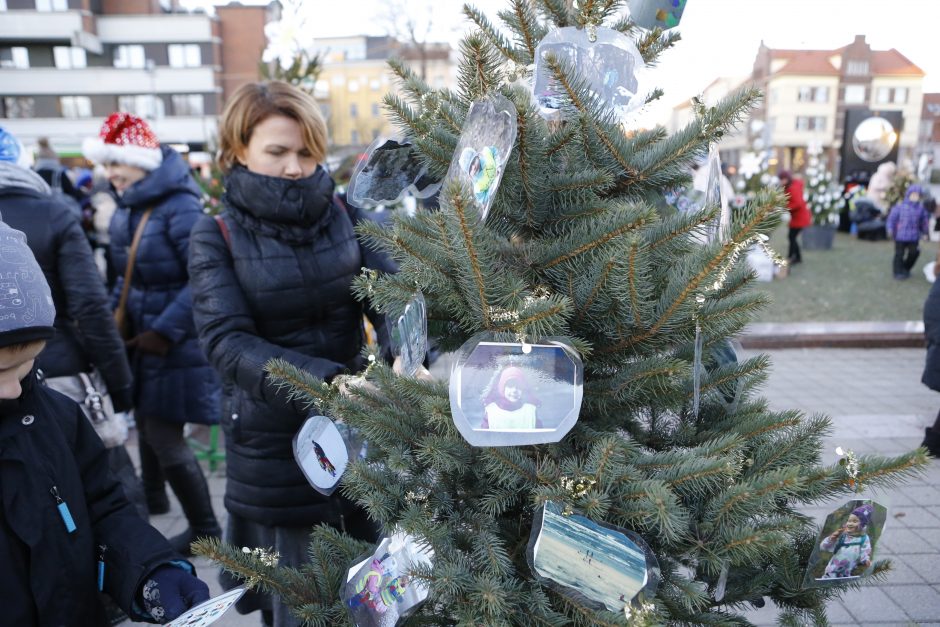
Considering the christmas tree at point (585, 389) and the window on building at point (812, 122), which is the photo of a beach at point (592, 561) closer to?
the christmas tree at point (585, 389)

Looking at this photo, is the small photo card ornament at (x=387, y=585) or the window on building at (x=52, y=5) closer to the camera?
the small photo card ornament at (x=387, y=585)

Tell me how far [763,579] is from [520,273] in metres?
0.78

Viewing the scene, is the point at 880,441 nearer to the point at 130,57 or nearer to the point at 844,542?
the point at 844,542

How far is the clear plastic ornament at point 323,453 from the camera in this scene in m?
1.49

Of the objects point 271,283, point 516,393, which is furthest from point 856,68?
point 516,393

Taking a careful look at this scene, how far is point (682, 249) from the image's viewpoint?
4.01 feet

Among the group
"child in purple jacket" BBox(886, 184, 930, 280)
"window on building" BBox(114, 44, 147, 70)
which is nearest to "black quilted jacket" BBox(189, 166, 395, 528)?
"child in purple jacket" BBox(886, 184, 930, 280)

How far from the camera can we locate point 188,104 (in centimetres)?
3756

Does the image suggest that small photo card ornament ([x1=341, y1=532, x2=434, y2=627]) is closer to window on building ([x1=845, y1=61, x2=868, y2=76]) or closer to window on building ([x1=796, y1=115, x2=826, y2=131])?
window on building ([x1=845, y1=61, x2=868, y2=76])

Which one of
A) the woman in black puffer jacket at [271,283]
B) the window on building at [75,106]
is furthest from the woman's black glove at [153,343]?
the window on building at [75,106]

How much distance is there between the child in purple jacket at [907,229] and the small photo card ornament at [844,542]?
36.8 ft

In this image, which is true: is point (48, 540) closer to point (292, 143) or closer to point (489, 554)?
point (489, 554)

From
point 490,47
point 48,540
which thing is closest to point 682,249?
point 490,47

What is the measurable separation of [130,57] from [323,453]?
42776 mm
